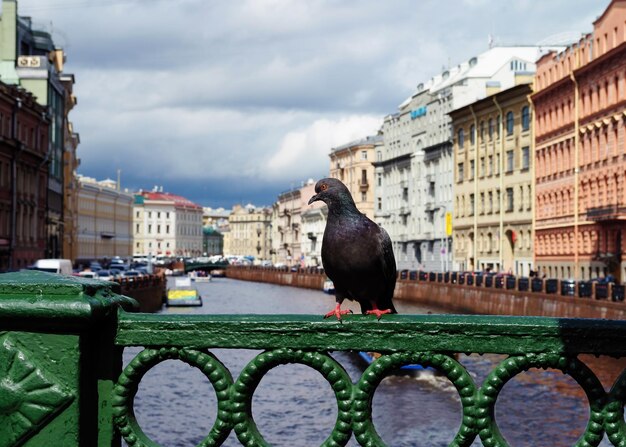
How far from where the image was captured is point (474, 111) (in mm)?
80375

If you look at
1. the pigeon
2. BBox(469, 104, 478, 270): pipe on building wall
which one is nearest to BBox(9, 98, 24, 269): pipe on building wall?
BBox(469, 104, 478, 270): pipe on building wall

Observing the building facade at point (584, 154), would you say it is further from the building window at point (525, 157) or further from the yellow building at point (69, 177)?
the yellow building at point (69, 177)

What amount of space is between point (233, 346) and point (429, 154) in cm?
9461

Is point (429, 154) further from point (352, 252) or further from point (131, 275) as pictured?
point (352, 252)

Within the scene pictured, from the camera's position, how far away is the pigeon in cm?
406

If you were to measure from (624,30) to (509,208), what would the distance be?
22.1 metres

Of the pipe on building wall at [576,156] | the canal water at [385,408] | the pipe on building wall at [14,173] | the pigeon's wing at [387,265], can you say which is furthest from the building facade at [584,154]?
the pigeon's wing at [387,265]

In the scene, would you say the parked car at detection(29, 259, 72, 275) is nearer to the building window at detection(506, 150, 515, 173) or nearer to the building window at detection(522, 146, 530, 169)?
the building window at detection(522, 146, 530, 169)

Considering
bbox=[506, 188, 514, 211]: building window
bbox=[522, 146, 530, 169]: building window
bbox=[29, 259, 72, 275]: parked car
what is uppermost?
bbox=[522, 146, 530, 169]: building window

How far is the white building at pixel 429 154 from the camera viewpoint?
8969cm

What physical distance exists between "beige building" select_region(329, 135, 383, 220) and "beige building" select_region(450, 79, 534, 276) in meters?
37.5

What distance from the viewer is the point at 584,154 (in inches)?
2347

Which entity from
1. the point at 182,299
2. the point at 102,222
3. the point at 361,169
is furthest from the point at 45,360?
the point at 102,222

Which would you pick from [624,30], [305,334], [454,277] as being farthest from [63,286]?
[454,277]
